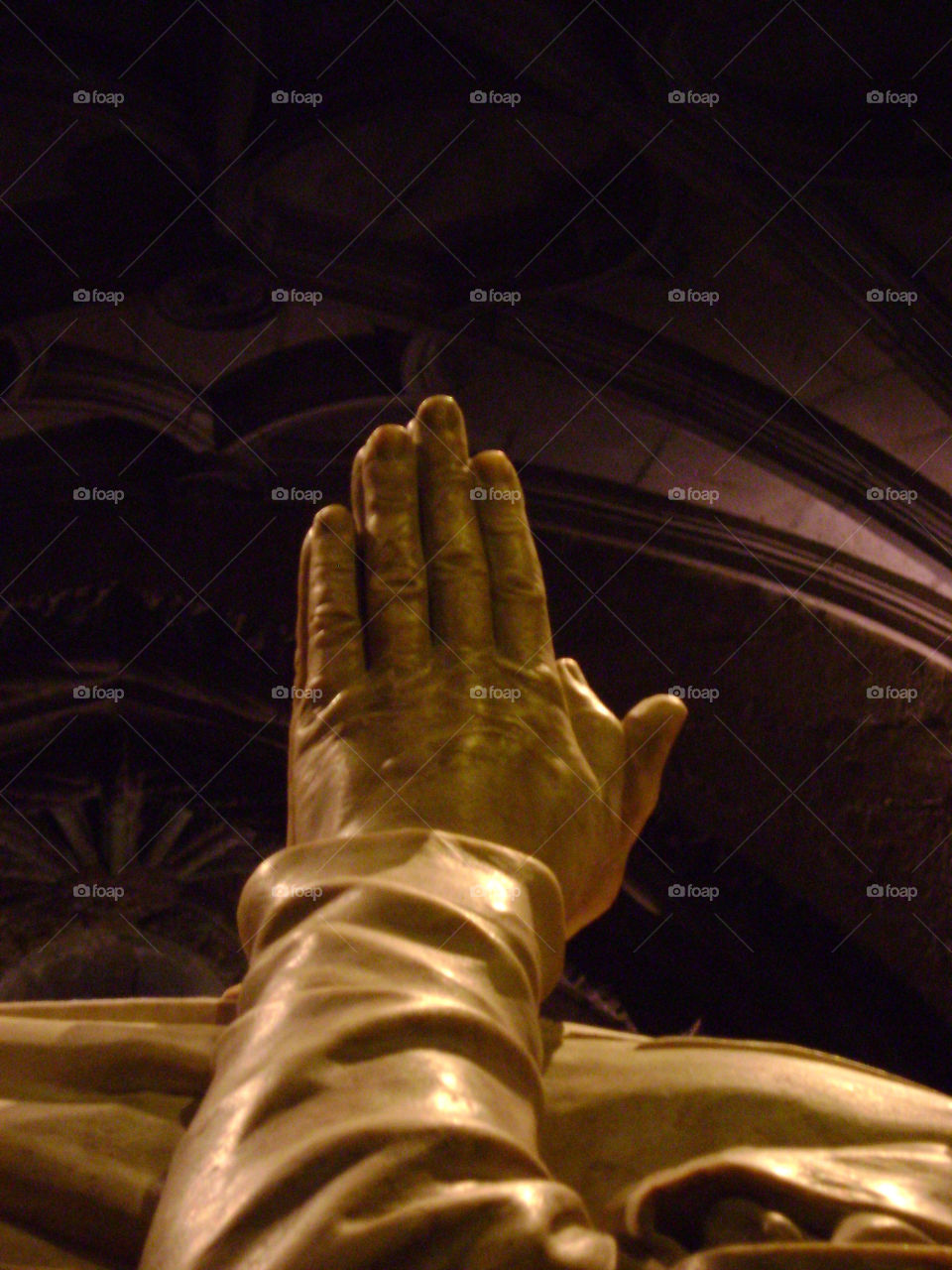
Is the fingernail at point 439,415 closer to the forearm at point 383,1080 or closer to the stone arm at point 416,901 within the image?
the stone arm at point 416,901

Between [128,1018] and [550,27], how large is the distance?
9.14 feet

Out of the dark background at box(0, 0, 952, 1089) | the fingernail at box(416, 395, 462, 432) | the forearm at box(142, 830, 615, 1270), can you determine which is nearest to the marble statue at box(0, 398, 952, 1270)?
the forearm at box(142, 830, 615, 1270)

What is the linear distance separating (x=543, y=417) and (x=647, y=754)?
2112mm

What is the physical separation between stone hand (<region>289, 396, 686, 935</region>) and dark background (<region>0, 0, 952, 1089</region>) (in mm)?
1718

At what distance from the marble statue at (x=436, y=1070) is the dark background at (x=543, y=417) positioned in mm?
1821

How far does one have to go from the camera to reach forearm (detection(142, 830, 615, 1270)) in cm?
90

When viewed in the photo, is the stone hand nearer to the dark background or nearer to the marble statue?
the marble statue

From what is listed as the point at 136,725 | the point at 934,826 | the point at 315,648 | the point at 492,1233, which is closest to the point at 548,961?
the point at 492,1233

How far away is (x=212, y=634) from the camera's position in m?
3.66

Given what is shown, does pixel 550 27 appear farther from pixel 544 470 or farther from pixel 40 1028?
pixel 40 1028

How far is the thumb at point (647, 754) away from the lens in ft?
5.45

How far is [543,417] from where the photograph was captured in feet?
11.9

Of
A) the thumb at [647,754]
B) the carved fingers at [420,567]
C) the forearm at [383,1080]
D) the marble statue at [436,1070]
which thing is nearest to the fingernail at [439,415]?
the carved fingers at [420,567]

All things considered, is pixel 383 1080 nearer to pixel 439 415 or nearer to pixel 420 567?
pixel 420 567
